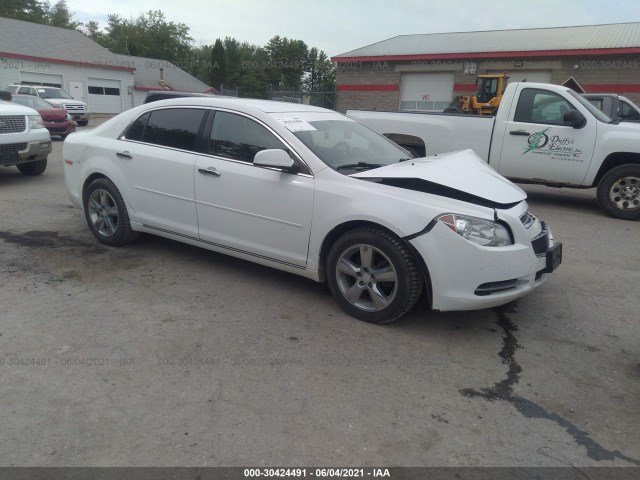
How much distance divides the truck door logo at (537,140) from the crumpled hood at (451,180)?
415cm

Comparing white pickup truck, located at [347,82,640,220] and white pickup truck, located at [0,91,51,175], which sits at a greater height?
white pickup truck, located at [347,82,640,220]

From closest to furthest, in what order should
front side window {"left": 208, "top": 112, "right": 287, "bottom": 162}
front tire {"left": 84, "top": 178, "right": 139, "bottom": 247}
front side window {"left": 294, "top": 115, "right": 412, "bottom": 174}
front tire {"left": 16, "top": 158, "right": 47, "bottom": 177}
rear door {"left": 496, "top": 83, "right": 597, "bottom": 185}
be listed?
front side window {"left": 294, "top": 115, "right": 412, "bottom": 174}
front side window {"left": 208, "top": 112, "right": 287, "bottom": 162}
front tire {"left": 84, "top": 178, "right": 139, "bottom": 247}
rear door {"left": 496, "top": 83, "right": 597, "bottom": 185}
front tire {"left": 16, "top": 158, "right": 47, "bottom": 177}

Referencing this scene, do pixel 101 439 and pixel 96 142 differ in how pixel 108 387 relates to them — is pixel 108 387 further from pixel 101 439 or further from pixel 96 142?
pixel 96 142

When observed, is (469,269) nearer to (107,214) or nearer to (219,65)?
(107,214)

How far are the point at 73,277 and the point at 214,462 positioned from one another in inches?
113

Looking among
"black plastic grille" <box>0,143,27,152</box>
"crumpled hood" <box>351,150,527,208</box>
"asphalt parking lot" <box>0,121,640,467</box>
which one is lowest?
"asphalt parking lot" <box>0,121,640,467</box>

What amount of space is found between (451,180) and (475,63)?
71.3 feet

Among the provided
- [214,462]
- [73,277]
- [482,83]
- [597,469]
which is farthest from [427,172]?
[482,83]

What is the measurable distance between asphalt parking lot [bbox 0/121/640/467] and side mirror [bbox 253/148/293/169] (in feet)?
3.77

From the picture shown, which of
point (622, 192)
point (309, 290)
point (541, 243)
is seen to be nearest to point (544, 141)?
point (622, 192)

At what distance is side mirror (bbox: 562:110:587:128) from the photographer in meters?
7.51

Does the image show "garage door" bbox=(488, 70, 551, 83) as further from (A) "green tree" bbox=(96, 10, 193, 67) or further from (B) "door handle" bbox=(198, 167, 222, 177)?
(A) "green tree" bbox=(96, 10, 193, 67)

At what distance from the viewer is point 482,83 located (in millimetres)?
18922

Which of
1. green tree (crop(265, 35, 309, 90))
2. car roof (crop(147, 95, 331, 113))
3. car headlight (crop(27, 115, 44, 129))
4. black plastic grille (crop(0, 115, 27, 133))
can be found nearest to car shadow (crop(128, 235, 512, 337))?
car roof (crop(147, 95, 331, 113))
